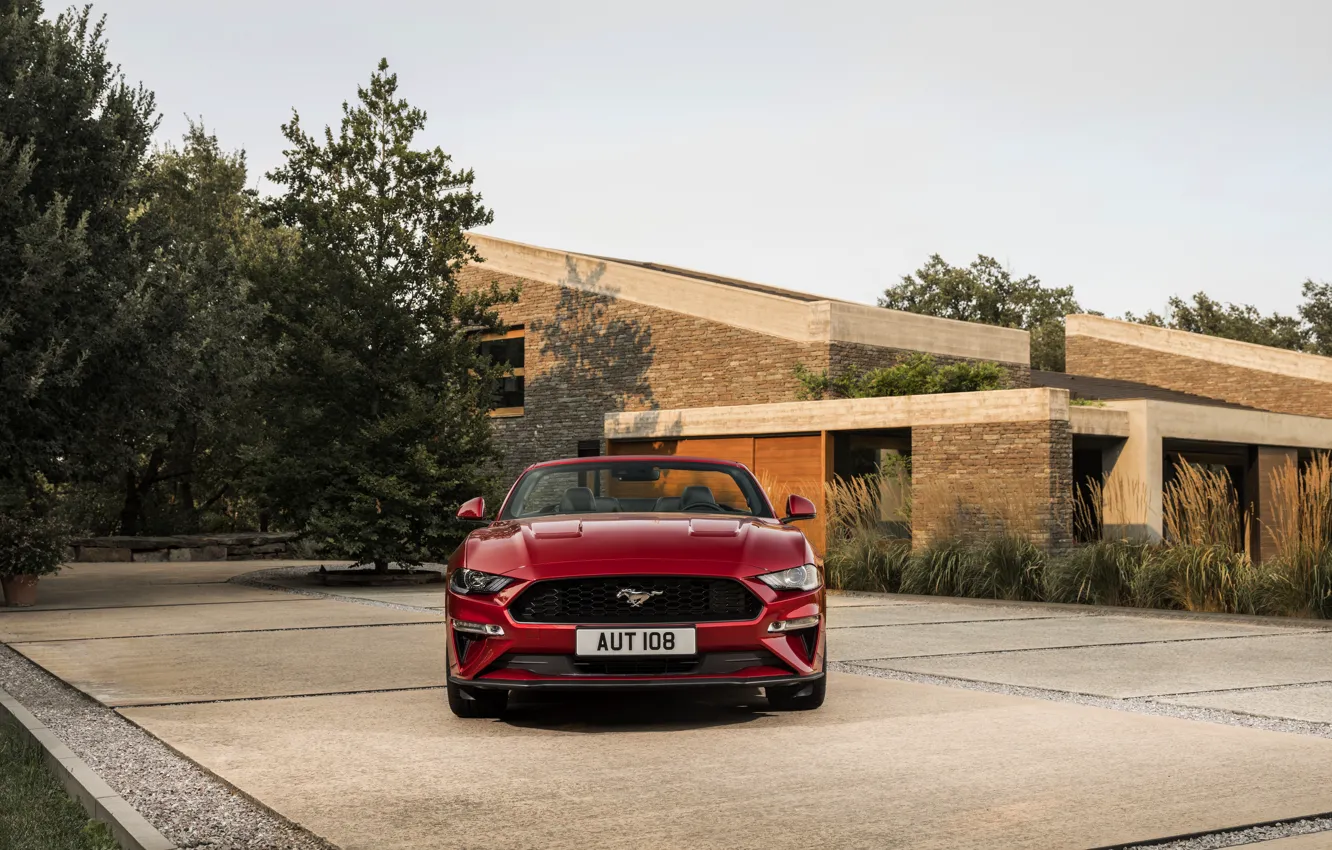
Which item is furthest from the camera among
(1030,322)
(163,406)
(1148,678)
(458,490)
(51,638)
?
(1030,322)

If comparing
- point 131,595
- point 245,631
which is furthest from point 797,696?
point 131,595

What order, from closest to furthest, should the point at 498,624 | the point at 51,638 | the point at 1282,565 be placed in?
the point at 498,624, the point at 51,638, the point at 1282,565

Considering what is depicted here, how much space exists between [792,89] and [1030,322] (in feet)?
182

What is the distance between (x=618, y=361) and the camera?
3119cm

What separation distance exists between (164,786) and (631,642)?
2.19 metres

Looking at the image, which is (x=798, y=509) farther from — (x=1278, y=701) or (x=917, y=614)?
(x=917, y=614)

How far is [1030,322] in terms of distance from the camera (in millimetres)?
66750

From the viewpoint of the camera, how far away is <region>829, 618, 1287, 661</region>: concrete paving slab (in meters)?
10.6

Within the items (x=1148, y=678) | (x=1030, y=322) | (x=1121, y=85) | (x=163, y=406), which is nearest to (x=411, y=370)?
(x=163, y=406)

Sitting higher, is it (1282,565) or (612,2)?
(612,2)

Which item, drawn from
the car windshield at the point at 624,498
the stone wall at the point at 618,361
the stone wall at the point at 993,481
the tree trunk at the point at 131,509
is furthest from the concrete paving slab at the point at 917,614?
the tree trunk at the point at 131,509

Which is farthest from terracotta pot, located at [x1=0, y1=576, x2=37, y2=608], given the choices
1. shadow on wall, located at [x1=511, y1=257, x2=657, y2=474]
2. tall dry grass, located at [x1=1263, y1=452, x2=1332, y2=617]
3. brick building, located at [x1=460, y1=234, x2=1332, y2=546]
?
shadow on wall, located at [x1=511, y1=257, x2=657, y2=474]

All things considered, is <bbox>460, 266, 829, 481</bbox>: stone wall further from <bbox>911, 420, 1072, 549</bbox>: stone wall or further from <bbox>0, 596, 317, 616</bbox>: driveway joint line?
<bbox>0, 596, 317, 616</bbox>: driveway joint line

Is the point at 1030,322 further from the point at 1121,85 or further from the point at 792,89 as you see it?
the point at 792,89
